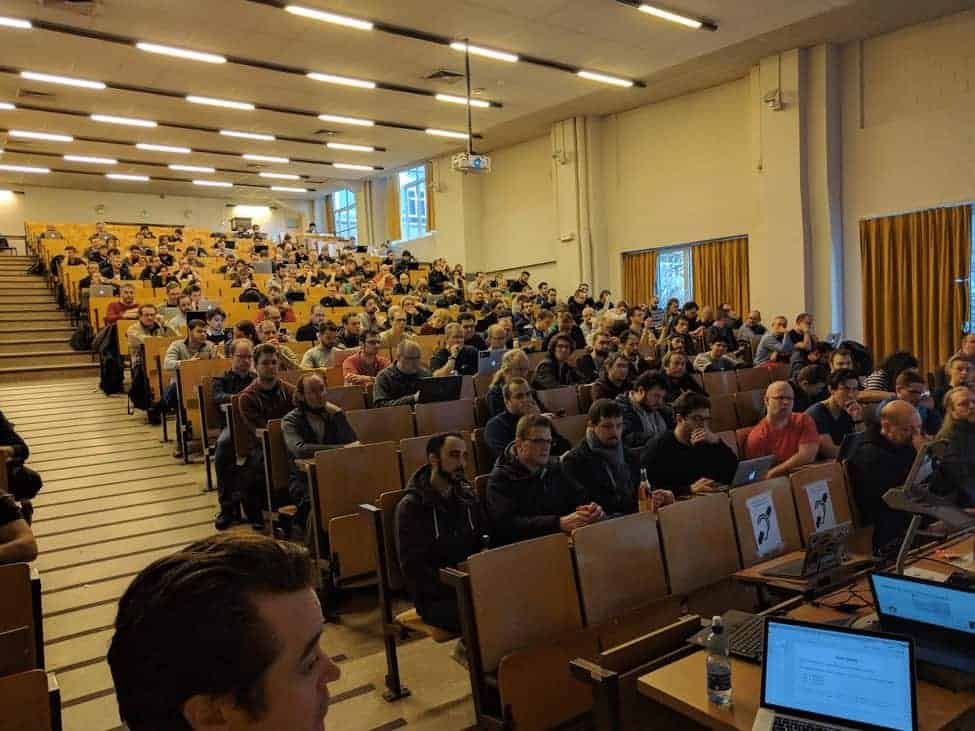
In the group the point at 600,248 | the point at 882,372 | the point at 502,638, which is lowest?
the point at 502,638

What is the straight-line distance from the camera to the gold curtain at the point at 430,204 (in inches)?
619

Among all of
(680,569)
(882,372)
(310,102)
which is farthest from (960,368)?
(310,102)

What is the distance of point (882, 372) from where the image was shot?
5.69 m

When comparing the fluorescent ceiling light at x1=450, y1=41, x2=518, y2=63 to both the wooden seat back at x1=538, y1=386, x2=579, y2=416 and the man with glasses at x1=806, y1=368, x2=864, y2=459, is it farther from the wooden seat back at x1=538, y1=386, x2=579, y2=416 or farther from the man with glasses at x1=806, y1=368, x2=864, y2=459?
the man with glasses at x1=806, y1=368, x2=864, y2=459

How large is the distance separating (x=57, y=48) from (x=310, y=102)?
3.56m

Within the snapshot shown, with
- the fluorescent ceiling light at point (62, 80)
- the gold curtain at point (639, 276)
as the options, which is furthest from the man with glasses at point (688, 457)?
the fluorescent ceiling light at point (62, 80)

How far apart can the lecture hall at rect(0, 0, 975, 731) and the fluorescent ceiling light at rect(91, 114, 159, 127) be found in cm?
9

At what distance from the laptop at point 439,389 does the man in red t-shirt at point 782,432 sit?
201 centimetres

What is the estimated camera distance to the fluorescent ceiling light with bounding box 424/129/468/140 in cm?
1291

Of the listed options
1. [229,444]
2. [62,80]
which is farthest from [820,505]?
[62,80]

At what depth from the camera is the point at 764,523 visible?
9.59ft

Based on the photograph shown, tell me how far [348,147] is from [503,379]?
10953 millimetres

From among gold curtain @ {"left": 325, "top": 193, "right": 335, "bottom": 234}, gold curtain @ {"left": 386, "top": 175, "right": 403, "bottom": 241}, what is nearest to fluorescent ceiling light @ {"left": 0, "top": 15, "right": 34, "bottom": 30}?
gold curtain @ {"left": 386, "top": 175, "right": 403, "bottom": 241}

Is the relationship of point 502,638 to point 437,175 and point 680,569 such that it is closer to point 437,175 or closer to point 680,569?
point 680,569
